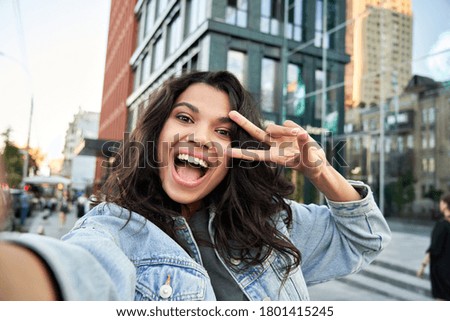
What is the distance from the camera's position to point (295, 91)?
1290 mm

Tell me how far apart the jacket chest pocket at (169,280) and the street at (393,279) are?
105 cm

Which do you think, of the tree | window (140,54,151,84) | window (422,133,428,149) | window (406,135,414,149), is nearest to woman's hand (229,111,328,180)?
the tree

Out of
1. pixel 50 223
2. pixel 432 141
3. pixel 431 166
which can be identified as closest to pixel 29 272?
pixel 50 223

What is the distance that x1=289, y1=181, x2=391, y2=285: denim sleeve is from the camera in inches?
25.3

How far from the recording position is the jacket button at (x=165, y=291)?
517mm

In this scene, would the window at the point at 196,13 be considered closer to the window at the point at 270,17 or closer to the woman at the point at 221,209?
the window at the point at 270,17

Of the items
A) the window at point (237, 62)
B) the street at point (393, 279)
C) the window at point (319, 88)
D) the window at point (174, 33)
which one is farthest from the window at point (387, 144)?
the window at point (174, 33)

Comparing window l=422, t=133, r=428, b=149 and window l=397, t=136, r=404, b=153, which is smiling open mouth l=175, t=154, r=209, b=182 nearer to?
window l=422, t=133, r=428, b=149

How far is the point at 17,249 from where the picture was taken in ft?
1.04

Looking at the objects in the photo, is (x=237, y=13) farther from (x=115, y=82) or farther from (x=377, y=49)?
(x=377, y=49)

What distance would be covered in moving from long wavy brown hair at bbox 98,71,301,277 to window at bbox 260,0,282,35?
25.1 inches
